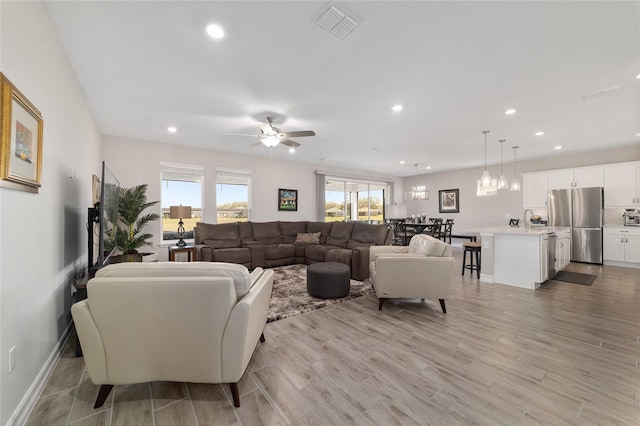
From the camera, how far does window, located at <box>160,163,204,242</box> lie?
17.8 feet

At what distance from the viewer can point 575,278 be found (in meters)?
4.64

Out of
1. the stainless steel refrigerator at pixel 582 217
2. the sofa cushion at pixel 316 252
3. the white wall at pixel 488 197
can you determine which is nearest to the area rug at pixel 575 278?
the stainless steel refrigerator at pixel 582 217

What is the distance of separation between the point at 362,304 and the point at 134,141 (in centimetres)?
528

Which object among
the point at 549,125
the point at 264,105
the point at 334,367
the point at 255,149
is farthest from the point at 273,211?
the point at 549,125

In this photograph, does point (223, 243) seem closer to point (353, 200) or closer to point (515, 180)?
point (353, 200)

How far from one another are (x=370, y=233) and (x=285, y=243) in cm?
215

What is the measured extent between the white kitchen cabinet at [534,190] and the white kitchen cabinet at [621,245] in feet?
4.41

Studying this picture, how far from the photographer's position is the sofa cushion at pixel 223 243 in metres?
5.35

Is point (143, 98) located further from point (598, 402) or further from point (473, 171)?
point (473, 171)

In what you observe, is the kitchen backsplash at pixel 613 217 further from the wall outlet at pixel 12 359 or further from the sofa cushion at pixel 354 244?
the wall outlet at pixel 12 359

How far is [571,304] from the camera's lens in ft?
11.1

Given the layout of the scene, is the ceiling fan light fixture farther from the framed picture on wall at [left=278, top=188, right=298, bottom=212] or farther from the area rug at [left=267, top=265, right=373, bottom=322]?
the framed picture on wall at [left=278, top=188, right=298, bottom=212]

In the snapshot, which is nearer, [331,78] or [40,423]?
[40,423]

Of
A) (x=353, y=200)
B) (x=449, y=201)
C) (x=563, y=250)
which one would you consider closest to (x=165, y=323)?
(x=563, y=250)
